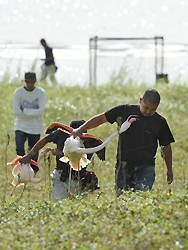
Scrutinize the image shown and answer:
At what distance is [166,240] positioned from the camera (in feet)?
24.4

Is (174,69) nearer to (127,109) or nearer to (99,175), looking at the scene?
(99,175)

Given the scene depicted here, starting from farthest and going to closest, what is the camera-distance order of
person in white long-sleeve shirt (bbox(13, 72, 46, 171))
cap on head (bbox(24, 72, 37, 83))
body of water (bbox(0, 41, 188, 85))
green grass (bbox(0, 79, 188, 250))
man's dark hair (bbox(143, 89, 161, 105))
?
body of water (bbox(0, 41, 188, 85)), person in white long-sleeve shirt (bbox(13, 72, 46, 171)), cap on head (bbox(24, 72, 37, 83)), man's dark hair (bbox(143, 89, 161, 105)), green grass (bbox(0, 79, 188, 250))

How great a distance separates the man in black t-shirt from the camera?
991cm

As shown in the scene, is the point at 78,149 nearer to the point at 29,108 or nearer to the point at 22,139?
the point at 29,108

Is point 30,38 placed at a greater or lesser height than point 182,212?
greater

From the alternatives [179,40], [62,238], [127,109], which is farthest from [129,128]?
[179,40]

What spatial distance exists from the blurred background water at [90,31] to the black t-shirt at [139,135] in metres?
14.6

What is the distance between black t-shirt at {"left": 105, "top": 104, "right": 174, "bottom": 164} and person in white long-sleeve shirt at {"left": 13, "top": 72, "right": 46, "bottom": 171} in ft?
12.2

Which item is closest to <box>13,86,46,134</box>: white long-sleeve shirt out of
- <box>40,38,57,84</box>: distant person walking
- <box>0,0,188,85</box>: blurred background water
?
<box>40,38,57,84</box>: distant person walking

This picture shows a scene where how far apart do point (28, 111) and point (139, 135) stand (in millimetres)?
3884

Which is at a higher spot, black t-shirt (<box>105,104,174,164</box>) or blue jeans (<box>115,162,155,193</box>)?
black t-shirt (<box>105,104,174,164</box>)

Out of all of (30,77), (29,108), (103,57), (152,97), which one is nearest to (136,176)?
(152,97)

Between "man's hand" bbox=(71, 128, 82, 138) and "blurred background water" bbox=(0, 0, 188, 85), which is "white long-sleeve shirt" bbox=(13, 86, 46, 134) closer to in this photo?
"man's hand" bbox=(71, 128, 82, 138)

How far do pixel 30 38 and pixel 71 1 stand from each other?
1142 cm
